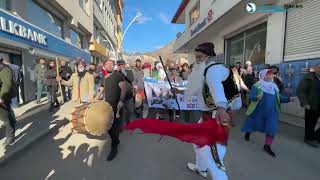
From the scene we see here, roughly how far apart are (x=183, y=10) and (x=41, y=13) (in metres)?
21.1

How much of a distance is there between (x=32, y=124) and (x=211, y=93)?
6301mm

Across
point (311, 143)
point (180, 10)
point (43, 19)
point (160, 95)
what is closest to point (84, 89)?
point (160, 95)

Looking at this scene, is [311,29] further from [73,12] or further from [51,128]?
[73,12]

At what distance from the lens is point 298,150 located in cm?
642

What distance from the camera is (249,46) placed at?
54.7 ft

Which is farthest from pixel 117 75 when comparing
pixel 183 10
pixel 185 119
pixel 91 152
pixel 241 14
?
pixel 183 10

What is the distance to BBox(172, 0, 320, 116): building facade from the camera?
421 inches

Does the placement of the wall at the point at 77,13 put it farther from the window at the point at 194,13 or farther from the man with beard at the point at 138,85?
the window at the point at 194,13

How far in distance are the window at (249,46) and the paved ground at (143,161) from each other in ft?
27.6

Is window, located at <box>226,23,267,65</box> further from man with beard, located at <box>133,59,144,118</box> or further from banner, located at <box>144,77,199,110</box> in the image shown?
man with beard, located at <box>133,59,144,118</box>

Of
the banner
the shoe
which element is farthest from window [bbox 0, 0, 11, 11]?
the shoe

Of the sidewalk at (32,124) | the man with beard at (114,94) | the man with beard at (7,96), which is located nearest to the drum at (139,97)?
the sidewalk at (32,124)

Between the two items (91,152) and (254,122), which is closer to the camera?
(91,152)

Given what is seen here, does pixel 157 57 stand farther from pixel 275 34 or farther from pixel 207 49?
pixel 207 49
